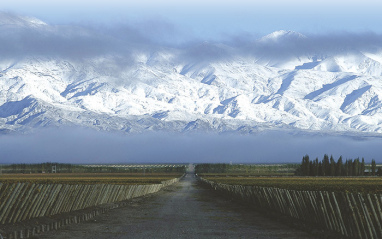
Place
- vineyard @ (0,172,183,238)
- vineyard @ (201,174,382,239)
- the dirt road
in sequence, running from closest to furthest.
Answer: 1. vineyard @ (201,174,382,239)
2. vineyard @ (0,172,183,238)
3. the dirt road

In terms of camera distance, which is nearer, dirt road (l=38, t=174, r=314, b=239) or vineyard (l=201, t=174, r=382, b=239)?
vineyard (l=201, t=174, r=382, b=239)

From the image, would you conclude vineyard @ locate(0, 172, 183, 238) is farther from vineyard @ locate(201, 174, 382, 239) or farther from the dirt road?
vineyard @ locate(201, 174, 382, 239)

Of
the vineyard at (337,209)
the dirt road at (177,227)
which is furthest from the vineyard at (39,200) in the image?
the vineyard at (337,209)

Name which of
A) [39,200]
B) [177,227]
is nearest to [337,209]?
[177,227]

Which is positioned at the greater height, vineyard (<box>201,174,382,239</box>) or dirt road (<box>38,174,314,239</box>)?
vineyard (<box>201,174,382,239</box>)

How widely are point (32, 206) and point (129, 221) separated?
23.2ft

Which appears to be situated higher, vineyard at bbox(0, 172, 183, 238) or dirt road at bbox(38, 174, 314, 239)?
vineyard at bbox(0, 172, 183, 238)

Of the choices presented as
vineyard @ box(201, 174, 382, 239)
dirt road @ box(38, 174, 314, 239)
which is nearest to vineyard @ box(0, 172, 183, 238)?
dirt road @ box(38, 174, 314, 239)

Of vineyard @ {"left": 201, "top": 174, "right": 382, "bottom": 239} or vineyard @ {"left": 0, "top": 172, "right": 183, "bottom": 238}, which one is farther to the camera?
vineyard @ {"left": 0, "top": 172, "right": 183, "bottom": 238}

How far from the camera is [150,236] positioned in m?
32.2

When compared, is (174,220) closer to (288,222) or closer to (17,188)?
(288,222)

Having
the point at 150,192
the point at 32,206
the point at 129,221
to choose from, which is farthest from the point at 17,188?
the point at 150,192

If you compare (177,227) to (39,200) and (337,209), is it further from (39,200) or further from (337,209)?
(337,209)

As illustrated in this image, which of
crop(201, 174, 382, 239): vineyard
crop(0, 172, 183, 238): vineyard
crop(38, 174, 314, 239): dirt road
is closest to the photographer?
crop(201, 174, 382, 239): vineyard
